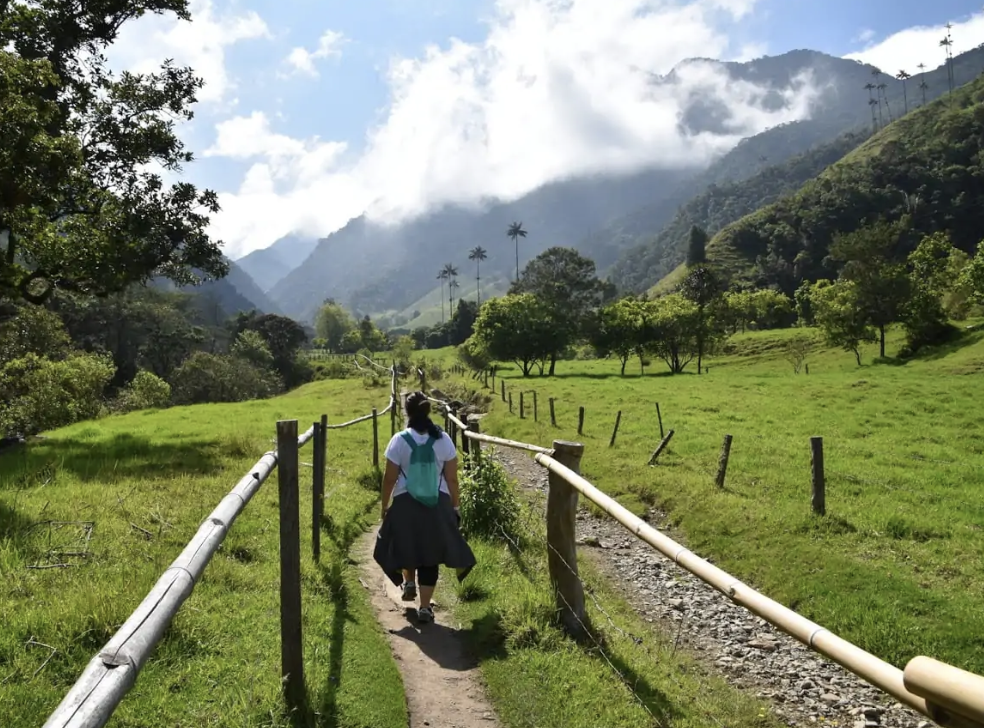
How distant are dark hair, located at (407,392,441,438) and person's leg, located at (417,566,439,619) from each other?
1.41 meters

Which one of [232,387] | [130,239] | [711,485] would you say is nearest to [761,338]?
[232,387]

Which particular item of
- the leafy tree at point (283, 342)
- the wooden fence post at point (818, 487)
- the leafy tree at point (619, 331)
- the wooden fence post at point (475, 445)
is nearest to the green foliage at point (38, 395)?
the wooden fence post at point (475, 445)

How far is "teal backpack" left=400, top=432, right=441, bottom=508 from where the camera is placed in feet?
20.9

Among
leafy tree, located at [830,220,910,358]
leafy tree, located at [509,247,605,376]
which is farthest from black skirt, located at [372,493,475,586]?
leafy tree, located at [509,247,605,376]

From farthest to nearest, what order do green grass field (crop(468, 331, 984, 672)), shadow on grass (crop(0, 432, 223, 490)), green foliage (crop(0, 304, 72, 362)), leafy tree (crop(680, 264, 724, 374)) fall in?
leafy tree (crop(680, 264, 724, 374))
green foliage (crop(0, 304, 72, 362))
shadow on grass (crop(0, 432, 223, 490))
green grass field (crop(468, 331, 984, 672))

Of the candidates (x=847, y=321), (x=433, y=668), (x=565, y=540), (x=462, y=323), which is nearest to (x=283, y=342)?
(x=462, y=323)

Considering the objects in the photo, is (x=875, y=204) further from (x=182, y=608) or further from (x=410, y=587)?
(x=182, y=608)

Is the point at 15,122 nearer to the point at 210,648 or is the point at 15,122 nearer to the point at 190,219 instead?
the point at 190,219

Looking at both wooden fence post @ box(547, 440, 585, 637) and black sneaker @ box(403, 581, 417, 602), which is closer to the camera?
wooden fence post @ box(547, 440, 585, 637)

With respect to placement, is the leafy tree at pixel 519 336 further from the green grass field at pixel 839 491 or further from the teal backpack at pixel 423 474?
the teal backpack at pixel 423 474

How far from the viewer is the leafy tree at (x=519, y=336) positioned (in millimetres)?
58250

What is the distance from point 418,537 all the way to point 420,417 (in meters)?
1.25

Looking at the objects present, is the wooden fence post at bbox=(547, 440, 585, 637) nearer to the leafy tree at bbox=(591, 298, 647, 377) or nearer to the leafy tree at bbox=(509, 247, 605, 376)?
the leafy tree at bbox=(591, 298, 647, 377)

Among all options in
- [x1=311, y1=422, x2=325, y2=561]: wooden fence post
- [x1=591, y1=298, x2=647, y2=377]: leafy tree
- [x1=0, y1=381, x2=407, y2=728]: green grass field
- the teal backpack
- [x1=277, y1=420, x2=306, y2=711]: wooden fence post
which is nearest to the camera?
[x1=0, y1=381, x2=407, y2=728]: green grass field
